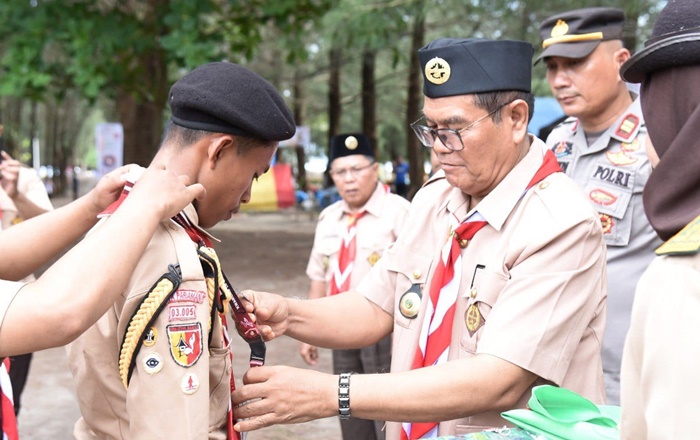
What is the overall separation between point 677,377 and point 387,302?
165cm

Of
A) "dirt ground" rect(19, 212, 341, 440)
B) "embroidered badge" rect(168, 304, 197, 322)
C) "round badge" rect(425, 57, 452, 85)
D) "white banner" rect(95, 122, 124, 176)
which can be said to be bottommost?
"dirt ground" rect(19, 212, 341, 440)

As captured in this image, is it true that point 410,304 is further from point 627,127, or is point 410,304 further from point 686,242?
point 627,127

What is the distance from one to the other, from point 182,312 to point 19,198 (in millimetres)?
3639

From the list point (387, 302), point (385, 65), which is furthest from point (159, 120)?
point (385, 65)

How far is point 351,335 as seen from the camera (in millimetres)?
2861

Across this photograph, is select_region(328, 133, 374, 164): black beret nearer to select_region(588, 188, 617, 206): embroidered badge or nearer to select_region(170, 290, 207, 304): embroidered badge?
select_region(588, 188, 617, 206): embroidered badge

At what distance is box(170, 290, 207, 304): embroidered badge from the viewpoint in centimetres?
188

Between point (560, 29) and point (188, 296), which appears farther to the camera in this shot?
point (560, 29)

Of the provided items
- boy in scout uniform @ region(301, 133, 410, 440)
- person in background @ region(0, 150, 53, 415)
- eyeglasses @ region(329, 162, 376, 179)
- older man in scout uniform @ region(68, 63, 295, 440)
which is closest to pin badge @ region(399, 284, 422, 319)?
older man in scout uniform @ region(68, 63, 295, 440)

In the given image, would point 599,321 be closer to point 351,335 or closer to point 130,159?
point 351,335

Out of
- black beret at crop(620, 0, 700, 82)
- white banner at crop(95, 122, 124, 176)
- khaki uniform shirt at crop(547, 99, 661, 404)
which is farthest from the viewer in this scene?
white banner at crop(95, 122, 124, 176)

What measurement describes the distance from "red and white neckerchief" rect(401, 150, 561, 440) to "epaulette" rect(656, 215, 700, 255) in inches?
42.9

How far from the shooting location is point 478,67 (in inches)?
96.3

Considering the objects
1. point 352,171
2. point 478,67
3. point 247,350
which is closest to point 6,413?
point 478,67
